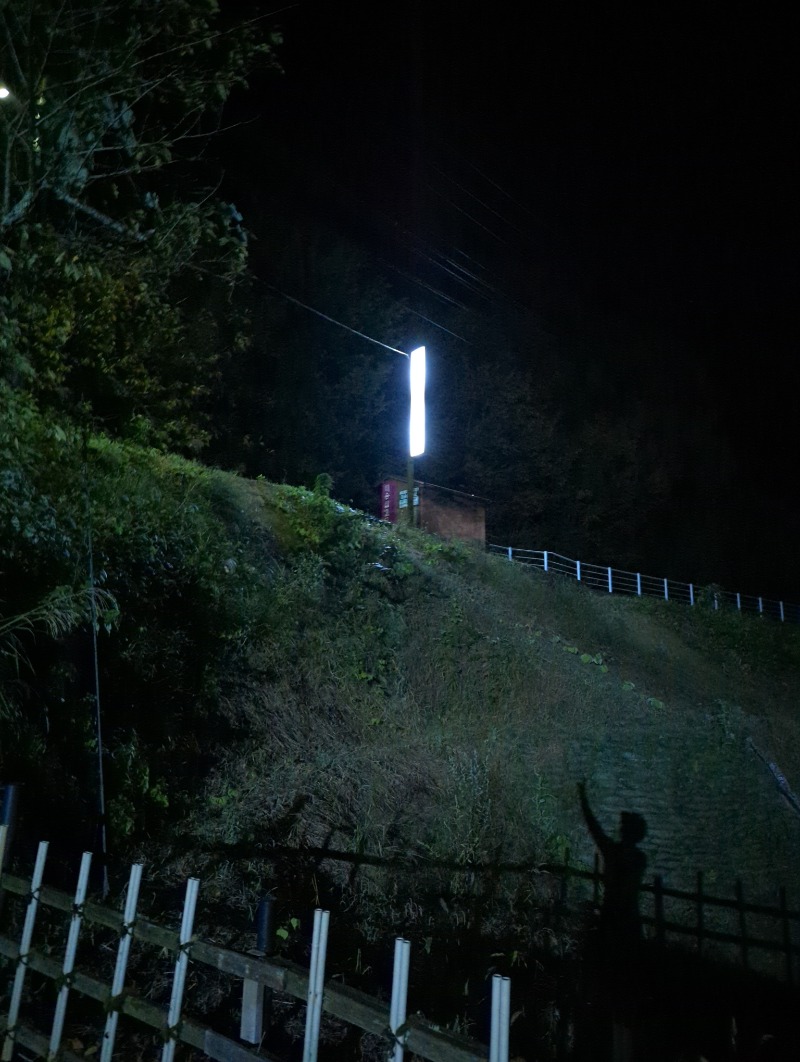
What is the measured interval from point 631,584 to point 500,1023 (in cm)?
2735

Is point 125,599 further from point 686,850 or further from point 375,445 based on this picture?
point 375,445

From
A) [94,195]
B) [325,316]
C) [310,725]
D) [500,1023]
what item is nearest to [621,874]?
[310,725]

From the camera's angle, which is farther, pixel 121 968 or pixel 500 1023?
pixel 121 968

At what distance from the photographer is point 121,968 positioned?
3641 millimetres

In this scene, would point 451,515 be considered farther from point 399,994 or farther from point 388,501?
point 399,994

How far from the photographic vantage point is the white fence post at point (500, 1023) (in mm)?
2471

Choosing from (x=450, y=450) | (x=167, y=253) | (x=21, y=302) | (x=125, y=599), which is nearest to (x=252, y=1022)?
(x=125, y=599)

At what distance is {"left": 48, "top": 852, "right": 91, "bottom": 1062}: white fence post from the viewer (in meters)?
3.75

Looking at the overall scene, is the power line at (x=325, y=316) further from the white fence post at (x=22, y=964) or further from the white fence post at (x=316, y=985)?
the white fence post at (x=316, y=985)

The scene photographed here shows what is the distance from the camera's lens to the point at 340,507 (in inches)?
582

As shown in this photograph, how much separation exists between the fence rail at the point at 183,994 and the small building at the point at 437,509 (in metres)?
18.1

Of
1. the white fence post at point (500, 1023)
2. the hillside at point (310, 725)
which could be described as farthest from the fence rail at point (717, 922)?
the white fence post at point (500, 1023)

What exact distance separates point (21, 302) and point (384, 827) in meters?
5.82

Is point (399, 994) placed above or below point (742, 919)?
above
